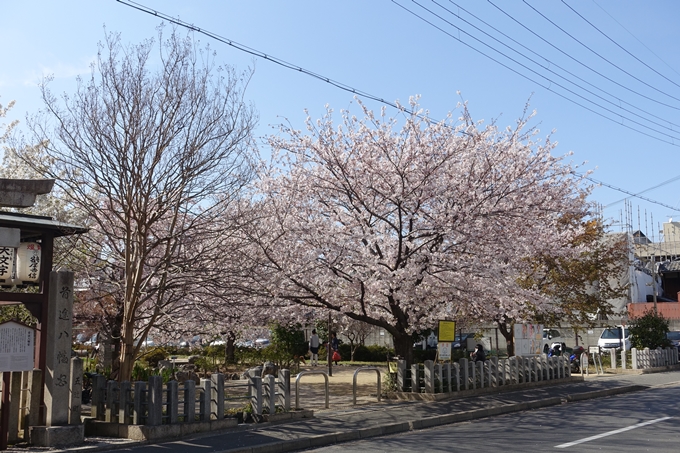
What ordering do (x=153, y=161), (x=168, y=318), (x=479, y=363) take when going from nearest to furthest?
(x=153, y=161) < (x=168, y=318) < (x=479, y=363)

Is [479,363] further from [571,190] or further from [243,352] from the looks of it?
[243,352]

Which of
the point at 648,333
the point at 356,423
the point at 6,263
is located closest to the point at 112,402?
the point at 6,263

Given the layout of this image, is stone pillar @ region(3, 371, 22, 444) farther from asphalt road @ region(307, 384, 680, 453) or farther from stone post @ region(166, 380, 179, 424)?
asphalt road @ region(307, 384, 680, 453)

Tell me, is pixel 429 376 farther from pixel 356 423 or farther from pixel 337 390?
pixel 356 423

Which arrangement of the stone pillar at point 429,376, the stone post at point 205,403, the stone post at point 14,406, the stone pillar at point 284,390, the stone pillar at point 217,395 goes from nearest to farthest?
the stone post at point 14,406
the stone post at point 205,403
the stone pillar at point 217,395
the stone pillar at point 284,390
the stone pillar at point 429,376

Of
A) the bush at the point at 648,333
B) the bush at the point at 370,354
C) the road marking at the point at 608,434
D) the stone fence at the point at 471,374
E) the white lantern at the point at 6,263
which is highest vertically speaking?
the white lantern at the point at 6,263

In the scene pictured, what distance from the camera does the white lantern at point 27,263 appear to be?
34.9 ft

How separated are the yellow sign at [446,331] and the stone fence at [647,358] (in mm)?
13882

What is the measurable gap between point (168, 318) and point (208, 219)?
12.4 feet

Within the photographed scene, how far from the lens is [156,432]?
1088cm

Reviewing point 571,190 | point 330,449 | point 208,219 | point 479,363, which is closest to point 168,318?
point 208,219

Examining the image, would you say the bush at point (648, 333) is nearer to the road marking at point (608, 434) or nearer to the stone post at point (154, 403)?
the road marking at point (608, 434)

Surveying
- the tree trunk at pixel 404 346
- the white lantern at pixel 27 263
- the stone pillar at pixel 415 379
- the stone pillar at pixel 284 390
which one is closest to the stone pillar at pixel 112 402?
the white lantern at pixel 27 263

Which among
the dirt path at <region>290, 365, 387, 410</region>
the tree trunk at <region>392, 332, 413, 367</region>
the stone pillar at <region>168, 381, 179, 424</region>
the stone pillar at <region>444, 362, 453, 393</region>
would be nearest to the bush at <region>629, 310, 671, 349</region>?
the dirt path at <region>290, 365, 387, 410</region>
